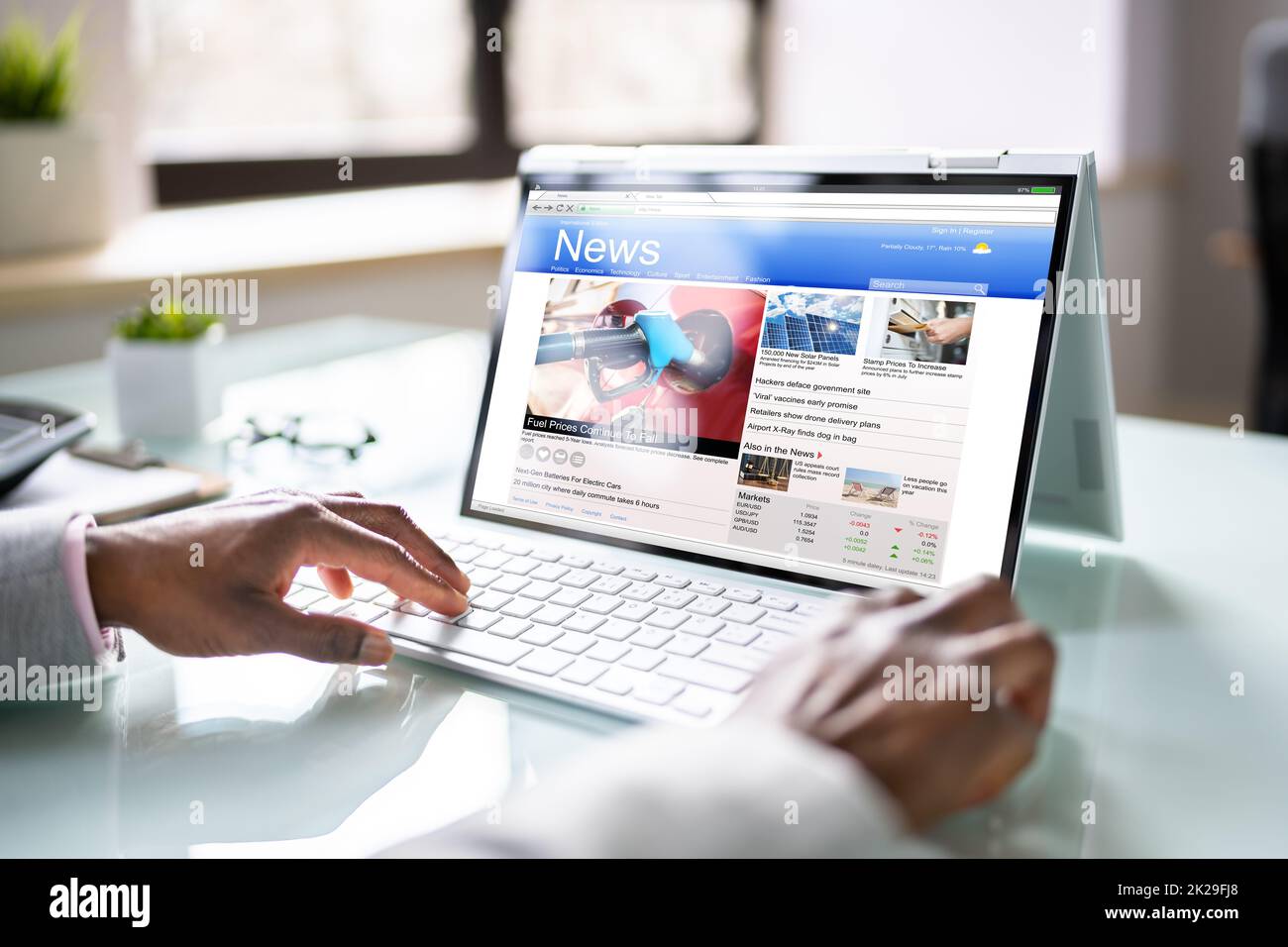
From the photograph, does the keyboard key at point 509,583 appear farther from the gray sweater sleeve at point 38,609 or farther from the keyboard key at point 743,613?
the gray sweater sleeve at point 38,609

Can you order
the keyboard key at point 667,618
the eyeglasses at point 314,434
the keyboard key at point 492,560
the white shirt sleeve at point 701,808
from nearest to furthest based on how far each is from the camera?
the white shirt sleeve at point 701,808 < the keyboard key at point 667,618 < the keyboard key at point 492,560 < the eyeglasses at point 314,434

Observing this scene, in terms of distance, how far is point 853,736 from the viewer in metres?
0.45

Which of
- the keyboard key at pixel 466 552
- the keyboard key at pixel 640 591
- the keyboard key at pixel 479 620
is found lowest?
the keyboard key at pixel 479 620

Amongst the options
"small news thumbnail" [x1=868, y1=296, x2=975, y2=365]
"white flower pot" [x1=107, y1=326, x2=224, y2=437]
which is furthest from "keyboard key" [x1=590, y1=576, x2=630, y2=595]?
"white flower pot" [x1=107, y1=326, x2=224, y2=437]

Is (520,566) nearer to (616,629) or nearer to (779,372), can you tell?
(616,629)

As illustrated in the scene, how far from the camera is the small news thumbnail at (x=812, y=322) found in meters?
0.76

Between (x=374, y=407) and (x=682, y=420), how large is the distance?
0.64 m

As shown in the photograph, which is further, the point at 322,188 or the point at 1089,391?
the point at 322,188

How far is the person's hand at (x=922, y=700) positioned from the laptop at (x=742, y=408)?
0.10m

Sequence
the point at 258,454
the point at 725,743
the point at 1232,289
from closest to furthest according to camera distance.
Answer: the point at 725,743
the point at 258,454
the point at 1232,289

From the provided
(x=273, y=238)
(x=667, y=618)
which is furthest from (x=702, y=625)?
(x=273, y=238)

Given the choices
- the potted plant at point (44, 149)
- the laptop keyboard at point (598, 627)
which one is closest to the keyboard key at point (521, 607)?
the laptop keyboard at point (598, 627)

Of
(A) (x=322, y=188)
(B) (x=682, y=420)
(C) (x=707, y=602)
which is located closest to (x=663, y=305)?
(B) (x=682, y=420)
